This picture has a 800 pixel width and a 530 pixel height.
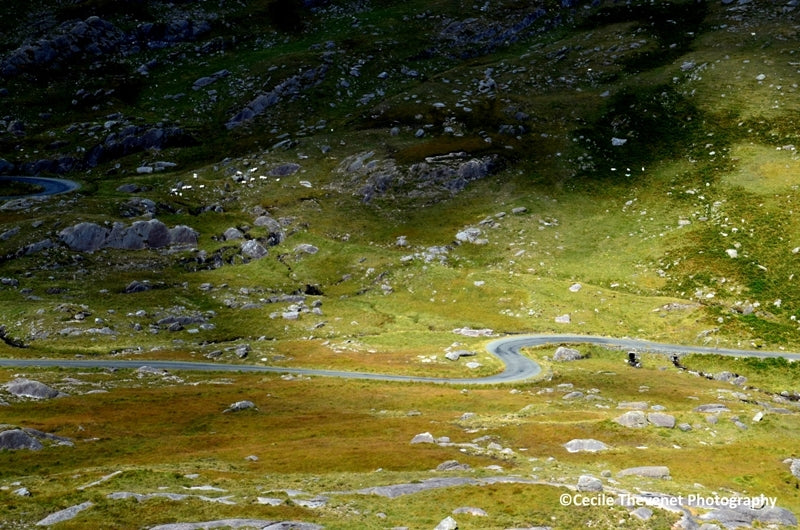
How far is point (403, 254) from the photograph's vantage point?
114 m

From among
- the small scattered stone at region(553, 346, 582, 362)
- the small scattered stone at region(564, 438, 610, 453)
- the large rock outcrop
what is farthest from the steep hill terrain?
the small scattered stone at region(553, 346, 582, 362)

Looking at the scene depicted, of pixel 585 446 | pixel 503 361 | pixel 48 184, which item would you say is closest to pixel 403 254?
pixel 503 361

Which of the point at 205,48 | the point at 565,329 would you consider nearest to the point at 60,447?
the point at 565,329

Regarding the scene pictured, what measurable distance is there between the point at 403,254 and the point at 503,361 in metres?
40.4

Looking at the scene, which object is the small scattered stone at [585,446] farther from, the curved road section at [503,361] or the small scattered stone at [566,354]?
the small scattered stone at [566,354]

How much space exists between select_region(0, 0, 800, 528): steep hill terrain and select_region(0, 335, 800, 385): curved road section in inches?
97.4

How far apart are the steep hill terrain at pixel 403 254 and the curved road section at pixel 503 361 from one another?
247 centimetres

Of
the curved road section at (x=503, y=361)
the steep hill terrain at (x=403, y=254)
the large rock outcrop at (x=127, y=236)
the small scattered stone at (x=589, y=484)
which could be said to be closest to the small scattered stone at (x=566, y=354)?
the steep hill terrain at (x=403, y=254)

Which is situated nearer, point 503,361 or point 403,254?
point 503,361

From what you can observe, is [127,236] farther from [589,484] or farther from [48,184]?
[589,484]

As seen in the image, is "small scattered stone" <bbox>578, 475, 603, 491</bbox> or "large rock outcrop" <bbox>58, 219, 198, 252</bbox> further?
"large rock outcrop" <bbox>58, 219, 198, 252</bbox>

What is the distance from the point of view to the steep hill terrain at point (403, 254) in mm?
41969

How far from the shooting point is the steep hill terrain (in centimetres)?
4197

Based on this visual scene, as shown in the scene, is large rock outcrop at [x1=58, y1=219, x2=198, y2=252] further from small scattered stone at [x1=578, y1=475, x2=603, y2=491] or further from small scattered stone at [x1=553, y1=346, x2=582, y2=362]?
small scattered stone at [x1=578, y1=475, x2=603, y2=491]
